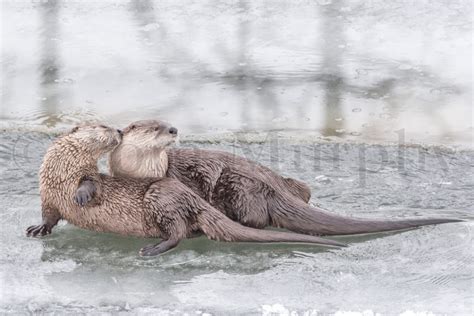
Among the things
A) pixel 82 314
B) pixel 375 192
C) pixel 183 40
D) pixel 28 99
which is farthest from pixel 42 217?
pixel 183 40

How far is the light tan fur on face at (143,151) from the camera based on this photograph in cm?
376

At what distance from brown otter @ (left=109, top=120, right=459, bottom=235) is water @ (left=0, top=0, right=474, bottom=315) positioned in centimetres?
13

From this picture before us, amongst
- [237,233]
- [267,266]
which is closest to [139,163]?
[237,233]

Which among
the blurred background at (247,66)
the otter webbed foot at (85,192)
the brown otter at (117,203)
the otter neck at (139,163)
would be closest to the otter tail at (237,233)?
the brown otter at (117,203)

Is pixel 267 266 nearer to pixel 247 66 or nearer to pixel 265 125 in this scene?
pixel 265 125

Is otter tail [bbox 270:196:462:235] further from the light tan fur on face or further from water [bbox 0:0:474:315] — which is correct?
the light tan fur on face

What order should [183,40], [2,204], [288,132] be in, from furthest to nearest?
[183,40] < [288,132] < [2,204]

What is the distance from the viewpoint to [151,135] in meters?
3.77

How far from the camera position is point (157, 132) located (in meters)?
3.76

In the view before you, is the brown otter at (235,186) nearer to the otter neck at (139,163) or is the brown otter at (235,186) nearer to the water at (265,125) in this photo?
the otter neck at (139,163)

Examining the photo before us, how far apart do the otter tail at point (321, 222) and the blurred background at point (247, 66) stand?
132 cm

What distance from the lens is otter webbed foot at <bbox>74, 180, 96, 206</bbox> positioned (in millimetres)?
3629

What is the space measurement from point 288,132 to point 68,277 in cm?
203

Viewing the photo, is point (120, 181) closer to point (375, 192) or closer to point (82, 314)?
point (82, 314)
